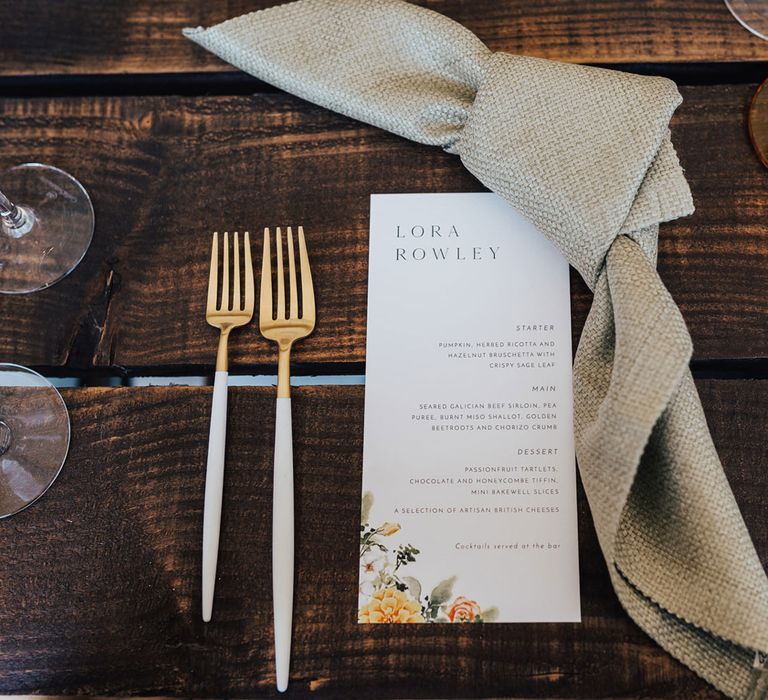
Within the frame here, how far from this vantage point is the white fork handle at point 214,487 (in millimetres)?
523

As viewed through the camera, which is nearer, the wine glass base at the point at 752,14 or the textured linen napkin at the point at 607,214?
the textured linen napkin at the point at 607,214

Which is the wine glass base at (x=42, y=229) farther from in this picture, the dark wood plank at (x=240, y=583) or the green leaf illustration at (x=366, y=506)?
the green leaf illustration at (x=366, y=506)

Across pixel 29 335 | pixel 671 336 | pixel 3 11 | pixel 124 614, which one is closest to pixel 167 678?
pixel 124 614

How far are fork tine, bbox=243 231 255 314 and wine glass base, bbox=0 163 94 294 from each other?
0.43 ft

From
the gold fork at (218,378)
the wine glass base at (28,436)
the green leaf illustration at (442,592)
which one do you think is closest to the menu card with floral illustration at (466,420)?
the green leaf illustration at (442,592)

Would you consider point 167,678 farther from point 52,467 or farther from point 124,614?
point 52,467

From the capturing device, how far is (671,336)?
475mm

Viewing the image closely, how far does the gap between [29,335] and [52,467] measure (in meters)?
0.11

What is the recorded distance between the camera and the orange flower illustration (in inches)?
20.0

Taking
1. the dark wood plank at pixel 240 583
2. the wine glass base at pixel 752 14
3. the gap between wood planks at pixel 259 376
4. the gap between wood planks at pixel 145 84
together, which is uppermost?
the wine glass base at pixel 752 14

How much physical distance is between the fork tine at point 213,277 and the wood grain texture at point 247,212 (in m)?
0.01

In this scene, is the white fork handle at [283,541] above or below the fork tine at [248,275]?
below

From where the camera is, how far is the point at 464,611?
20.1 inches

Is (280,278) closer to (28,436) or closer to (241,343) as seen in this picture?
(241,343)
